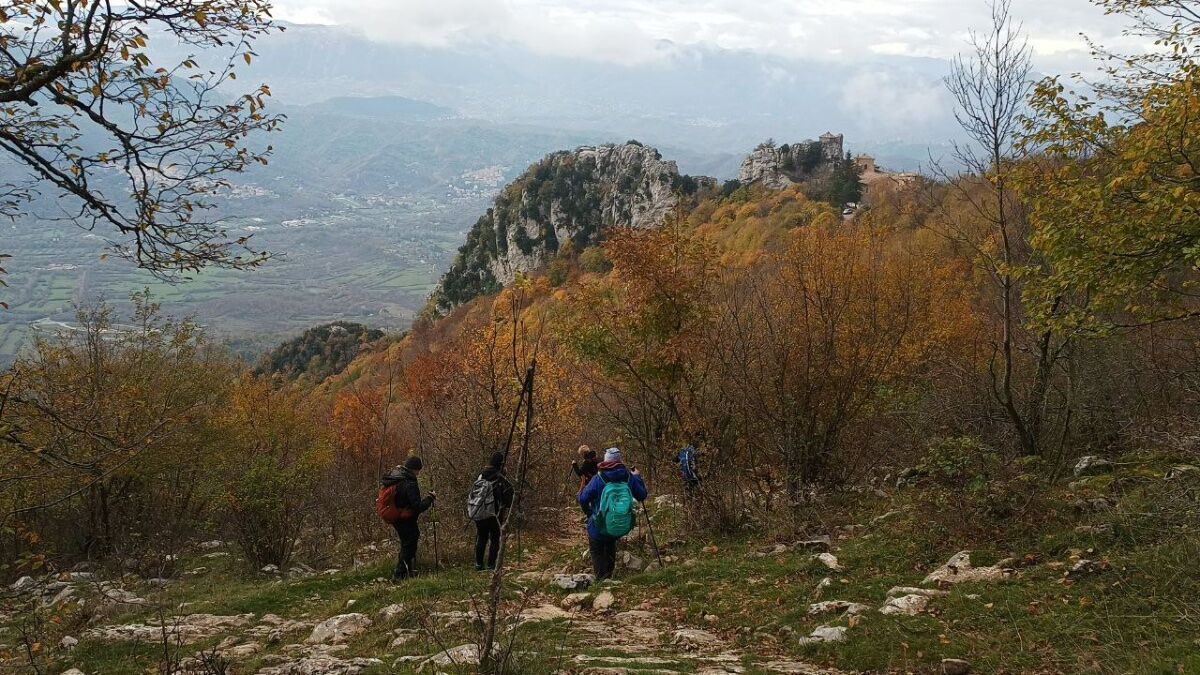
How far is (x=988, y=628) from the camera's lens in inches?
226

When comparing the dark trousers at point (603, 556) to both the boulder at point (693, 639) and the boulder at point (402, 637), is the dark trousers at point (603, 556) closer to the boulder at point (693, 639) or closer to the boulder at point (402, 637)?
the boulder at point (693, 639)

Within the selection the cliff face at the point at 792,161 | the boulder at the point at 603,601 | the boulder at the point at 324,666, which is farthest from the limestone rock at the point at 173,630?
the cliff face at the point at 792,161

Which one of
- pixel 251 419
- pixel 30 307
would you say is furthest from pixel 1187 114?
pixel 30 307

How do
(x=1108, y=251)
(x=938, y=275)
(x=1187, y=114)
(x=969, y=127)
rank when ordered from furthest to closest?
(x=938, y=275) < (x=969, y=127) < (x=1108, y=251) < (x=1187, y=114)

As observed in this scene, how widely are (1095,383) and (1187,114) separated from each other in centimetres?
787

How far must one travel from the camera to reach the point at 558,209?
297ft

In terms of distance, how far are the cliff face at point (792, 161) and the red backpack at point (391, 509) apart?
68.0 metres

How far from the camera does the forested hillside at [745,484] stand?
5840mm

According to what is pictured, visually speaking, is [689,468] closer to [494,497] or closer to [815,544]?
[815,544]

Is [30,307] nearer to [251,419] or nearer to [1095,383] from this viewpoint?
[251,419]

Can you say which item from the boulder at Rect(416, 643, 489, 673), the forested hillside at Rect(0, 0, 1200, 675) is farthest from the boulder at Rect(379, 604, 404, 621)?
the boulder at Rect(416, 643, 489, 673)

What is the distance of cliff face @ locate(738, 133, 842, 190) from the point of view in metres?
73.1

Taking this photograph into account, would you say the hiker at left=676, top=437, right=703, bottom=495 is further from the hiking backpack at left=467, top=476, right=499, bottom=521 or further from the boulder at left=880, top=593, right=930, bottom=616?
the boulder at left=880, top=593, right=930, bottom=616

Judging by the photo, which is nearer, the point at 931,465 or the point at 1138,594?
the point at 1138,594
